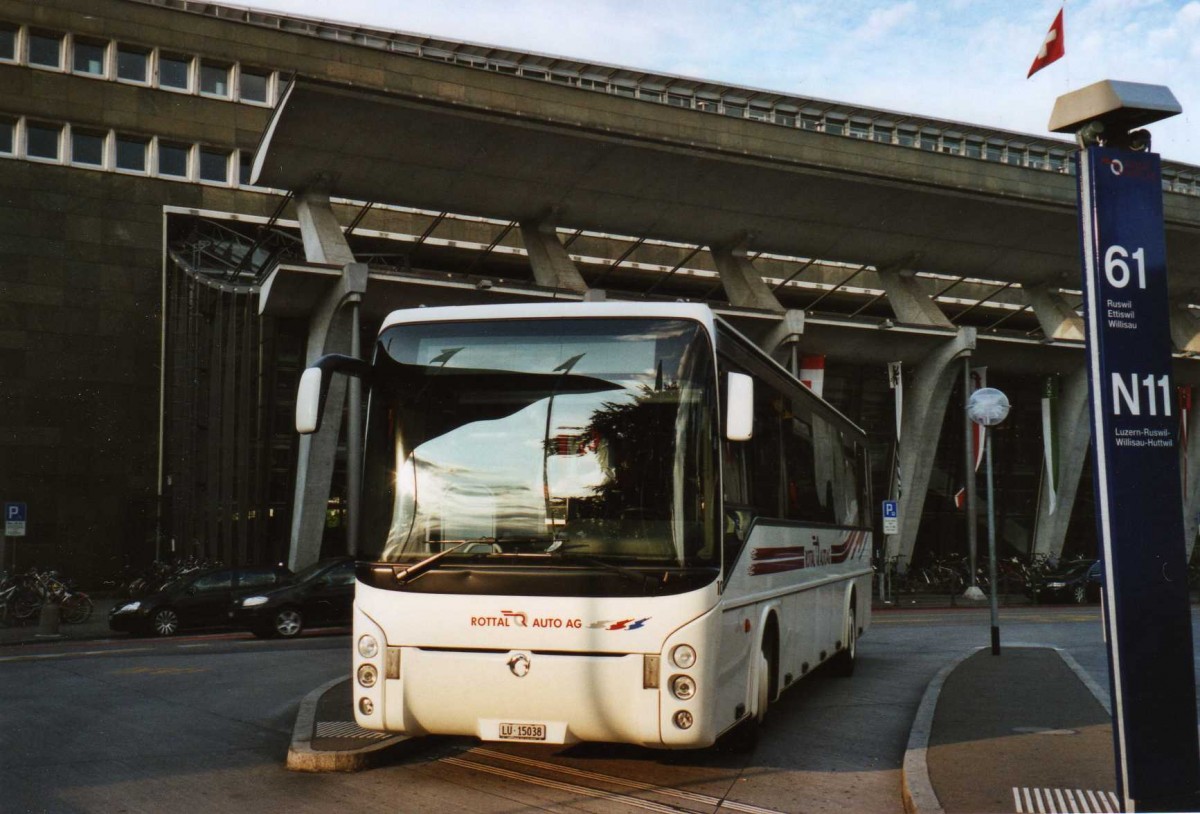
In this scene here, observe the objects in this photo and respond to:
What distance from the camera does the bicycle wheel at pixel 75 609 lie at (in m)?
27.2

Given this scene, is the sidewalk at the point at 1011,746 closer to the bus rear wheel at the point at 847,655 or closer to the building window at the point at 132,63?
the bus rear wheel at the point at 847,655

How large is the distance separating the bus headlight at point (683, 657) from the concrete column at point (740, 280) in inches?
1150

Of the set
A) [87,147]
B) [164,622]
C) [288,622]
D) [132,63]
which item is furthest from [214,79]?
[288,622]

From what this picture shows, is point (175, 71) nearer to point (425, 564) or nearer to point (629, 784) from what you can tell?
point (425, 564)

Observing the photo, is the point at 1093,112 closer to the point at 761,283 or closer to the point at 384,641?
the point at 384,641

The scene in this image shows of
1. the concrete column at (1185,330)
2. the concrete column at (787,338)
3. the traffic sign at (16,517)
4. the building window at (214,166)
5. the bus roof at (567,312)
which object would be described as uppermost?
the building window at (214,166)

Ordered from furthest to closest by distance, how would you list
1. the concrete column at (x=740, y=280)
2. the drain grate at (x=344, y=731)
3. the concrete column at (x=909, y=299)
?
the concrete column at (x=909, y=299)
the concrete column at (x=740, y=280)
the drain grate at (x=344, y=731)

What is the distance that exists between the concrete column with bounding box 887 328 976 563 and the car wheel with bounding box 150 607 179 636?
2370 cm

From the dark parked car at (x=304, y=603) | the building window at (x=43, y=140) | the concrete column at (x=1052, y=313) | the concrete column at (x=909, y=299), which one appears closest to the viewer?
the dark parked car at (x=304, y=603)

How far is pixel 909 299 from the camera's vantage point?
40.4m

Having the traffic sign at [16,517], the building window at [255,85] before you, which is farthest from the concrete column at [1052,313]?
the traffic sign at [16,517]

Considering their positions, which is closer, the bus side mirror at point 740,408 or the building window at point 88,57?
the bus side mirror at point 740,408

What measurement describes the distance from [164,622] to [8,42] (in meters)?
25.5

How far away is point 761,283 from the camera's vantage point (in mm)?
37281
